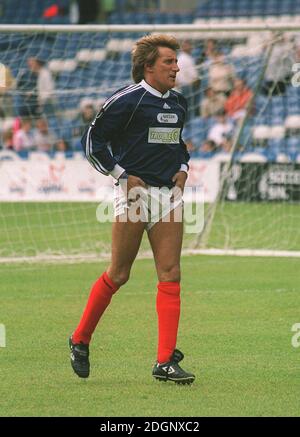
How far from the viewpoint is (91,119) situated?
60.6ft

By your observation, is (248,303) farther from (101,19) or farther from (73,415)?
(101,19)

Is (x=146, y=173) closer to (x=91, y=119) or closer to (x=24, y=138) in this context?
(x=91, y=119)

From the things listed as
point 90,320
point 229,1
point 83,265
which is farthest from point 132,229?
point 229,1

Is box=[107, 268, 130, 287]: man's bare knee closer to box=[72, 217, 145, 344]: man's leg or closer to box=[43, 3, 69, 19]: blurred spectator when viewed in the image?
box=[72, 217, 145, 344]: man's leg

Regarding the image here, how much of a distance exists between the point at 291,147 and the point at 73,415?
45.9 feet

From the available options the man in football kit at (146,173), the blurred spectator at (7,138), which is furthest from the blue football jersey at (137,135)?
the blurred spectator at (7,138)

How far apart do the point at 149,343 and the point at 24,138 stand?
10715 millimetres

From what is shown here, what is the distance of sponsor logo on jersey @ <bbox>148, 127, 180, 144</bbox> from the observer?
7.06 meters

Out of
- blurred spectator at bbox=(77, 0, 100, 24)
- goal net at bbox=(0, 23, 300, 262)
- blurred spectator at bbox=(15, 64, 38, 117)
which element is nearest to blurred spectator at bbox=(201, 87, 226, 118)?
goal net at bbox=(0, 23, 300, 262)

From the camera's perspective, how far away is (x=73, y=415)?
603 centimetres

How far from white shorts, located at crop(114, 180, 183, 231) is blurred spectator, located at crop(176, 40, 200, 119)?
8890 millimetres

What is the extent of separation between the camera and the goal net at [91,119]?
16000 millimetres

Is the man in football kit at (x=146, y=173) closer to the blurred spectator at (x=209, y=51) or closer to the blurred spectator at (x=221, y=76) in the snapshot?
the blurred spectator at (x=221, y=76)

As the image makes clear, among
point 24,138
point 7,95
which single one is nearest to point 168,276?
point 7,95
